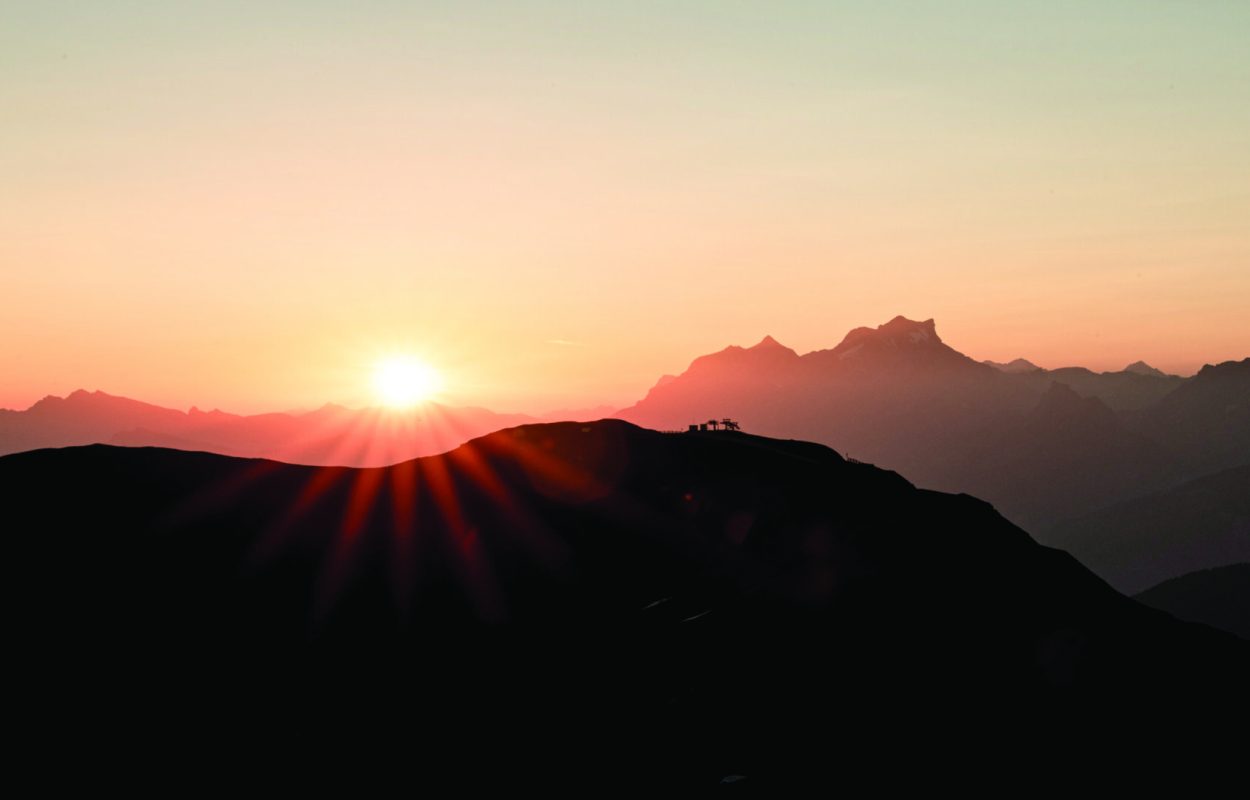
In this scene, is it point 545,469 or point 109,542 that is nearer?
point 109,542

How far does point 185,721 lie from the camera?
58.6 meters

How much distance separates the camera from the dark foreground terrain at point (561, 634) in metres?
52.0

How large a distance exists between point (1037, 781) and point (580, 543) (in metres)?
44.5

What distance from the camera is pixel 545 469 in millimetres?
103188

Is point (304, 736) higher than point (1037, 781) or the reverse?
higher

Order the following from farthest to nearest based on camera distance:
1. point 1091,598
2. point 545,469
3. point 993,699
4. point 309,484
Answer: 1. point 545,469
2. point 309,484
3. point 1091,598
4. point 993,699

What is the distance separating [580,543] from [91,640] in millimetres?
37571

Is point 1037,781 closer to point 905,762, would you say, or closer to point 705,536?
point 905,762

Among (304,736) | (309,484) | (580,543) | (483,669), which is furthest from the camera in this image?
(309,484)

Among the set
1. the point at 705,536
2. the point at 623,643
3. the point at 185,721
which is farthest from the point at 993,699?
the point at 185,721

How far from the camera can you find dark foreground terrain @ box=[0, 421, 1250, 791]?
2047 inches

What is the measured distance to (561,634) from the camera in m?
68.8

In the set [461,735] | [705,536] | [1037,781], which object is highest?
[705,536]

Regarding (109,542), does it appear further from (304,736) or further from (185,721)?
(304,736)
